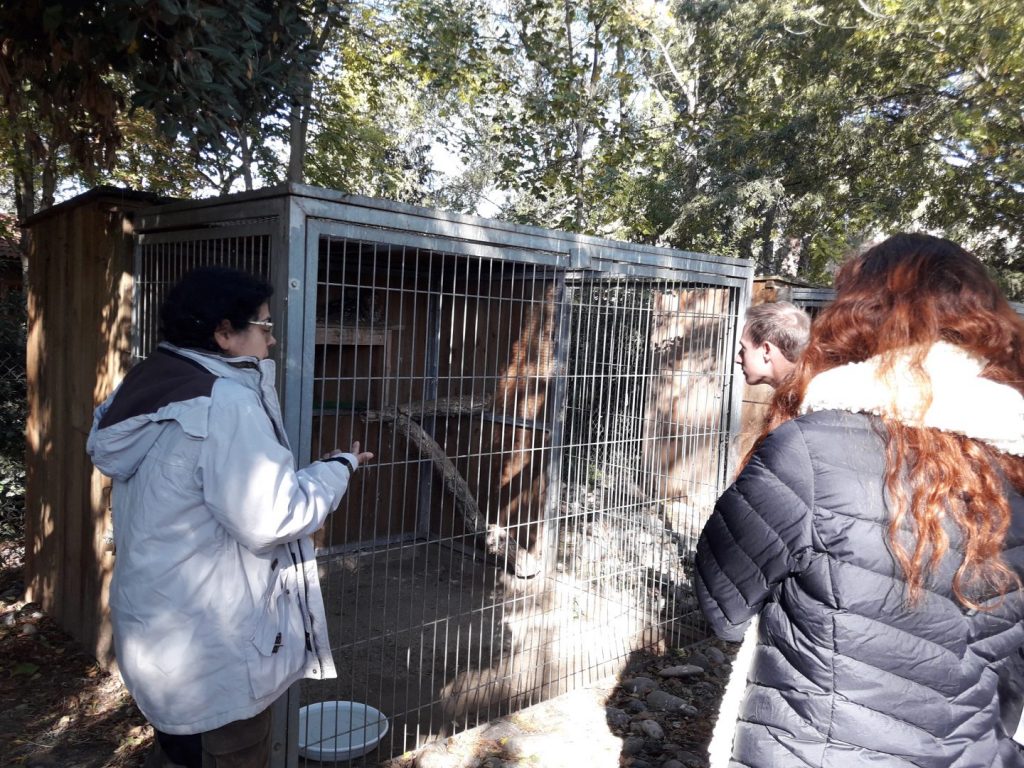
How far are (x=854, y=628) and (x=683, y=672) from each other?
9.19ft

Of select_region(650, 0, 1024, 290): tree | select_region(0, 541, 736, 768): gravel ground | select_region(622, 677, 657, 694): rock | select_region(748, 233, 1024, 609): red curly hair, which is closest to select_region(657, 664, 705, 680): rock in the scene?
select_region(0, 541, 736, 768): gravel ground

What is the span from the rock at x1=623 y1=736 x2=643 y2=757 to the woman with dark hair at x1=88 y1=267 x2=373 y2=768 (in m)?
1.75

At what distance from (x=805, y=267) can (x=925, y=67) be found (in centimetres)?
467

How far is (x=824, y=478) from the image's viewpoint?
134 cm

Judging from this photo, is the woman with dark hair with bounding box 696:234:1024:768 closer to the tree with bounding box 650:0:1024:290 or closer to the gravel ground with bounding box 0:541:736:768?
the gravel ground with bounding box 0:541:736:768

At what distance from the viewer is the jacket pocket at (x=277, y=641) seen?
190 centimetres

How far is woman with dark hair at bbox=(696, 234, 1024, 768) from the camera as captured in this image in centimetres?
131

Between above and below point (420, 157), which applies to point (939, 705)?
below

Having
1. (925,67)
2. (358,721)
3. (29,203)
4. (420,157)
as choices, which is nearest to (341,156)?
(29,203)

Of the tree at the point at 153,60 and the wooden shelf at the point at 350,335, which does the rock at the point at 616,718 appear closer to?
the wooden shelf at the point at 350,335

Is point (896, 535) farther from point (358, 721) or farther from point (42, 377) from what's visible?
point (42, 377)

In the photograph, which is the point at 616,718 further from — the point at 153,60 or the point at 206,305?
the point at 153,60

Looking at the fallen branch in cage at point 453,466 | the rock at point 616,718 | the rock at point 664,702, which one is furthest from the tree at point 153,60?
the rock at point 664,702

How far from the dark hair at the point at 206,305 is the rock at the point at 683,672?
9.71ft
